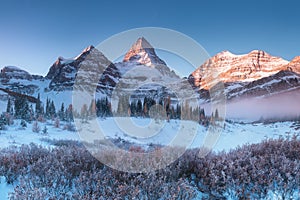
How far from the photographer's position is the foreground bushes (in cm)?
353

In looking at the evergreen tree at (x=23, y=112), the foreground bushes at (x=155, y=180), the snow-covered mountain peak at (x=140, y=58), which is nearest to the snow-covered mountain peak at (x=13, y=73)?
the evergreen tree at (x=23, y=112)

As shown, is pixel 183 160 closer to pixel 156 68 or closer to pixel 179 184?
pixel 179 184

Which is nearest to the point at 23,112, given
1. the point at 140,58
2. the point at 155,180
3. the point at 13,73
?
the point at 140,58

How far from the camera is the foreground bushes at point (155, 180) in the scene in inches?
139

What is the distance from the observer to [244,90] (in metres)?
170

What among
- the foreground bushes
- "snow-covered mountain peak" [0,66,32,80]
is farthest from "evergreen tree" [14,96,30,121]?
"snow-covered mountain peak" [0,66,32,80]

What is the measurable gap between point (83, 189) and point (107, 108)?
3898 cm

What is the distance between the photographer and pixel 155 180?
13.1ft

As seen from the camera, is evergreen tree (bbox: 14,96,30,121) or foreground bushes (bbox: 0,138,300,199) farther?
evergreen tree (bbox: 14,96,30,121)

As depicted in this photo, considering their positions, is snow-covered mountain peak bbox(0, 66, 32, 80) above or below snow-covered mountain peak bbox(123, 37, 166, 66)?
above

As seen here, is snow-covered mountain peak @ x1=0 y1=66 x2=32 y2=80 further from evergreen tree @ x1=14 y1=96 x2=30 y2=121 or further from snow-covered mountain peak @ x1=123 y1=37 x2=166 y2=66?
snow-covered mountain peak @ x1=123 y1=37 x2=166 y2=66

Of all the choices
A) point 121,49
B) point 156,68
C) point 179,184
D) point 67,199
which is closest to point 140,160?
point 179,184

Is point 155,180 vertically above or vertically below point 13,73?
below

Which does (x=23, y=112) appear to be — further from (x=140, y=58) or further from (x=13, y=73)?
(x=13, y=73)
